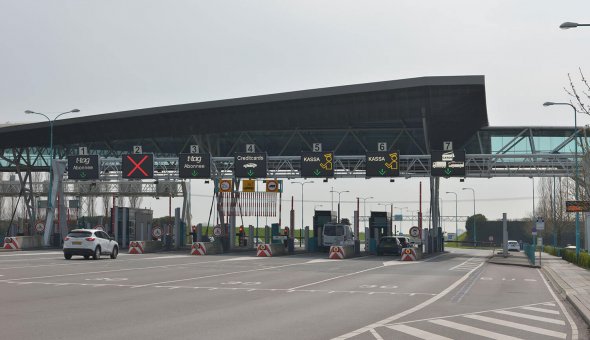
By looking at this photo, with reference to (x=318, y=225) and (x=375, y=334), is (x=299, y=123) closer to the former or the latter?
(x=318, y=225)

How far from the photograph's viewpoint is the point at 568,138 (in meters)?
61.8

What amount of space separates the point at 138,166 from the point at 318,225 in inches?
655

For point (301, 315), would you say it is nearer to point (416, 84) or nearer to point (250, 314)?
point (250, 314)

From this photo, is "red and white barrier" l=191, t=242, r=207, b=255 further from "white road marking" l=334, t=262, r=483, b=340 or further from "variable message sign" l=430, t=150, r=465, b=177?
"white road marking" l=334, t=262, r=483, b=340

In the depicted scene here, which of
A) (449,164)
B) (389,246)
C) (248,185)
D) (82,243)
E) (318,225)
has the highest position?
(449,164)

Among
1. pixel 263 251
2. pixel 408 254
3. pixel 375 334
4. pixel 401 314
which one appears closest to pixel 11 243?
pixel 263 251

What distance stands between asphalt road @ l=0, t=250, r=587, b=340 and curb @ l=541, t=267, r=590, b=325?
30cm

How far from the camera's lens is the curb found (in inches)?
662

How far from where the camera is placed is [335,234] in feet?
202

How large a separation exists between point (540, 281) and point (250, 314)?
18.7 meters

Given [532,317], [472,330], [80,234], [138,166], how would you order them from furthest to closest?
1. [138,166]
2. [80,234]
3. [532,317]
4. [472,330]

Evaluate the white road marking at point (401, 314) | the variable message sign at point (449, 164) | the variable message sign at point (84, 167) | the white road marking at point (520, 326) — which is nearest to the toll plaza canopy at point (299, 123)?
the variable message sign at point (449, 164)

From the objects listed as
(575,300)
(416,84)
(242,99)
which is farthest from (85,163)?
(575,300)

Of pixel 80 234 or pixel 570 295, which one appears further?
pixel 80 234
